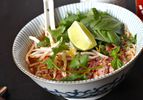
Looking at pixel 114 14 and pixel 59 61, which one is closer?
pixel 59 61

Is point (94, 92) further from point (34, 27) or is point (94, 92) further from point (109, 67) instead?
point (34, 27)

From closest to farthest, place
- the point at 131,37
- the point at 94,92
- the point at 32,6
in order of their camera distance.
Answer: the point at 94,92 → the point at 131,37 → the point at 32,6

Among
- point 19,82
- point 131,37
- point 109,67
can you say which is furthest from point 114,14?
point 19,82

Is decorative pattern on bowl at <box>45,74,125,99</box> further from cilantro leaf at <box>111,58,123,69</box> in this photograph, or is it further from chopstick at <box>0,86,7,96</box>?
chopstick at <box>0,86,7,96</box>

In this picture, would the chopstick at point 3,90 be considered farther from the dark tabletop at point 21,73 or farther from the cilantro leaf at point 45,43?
the cilantro leaf at point 45,43

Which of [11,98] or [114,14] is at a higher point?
[114,14]

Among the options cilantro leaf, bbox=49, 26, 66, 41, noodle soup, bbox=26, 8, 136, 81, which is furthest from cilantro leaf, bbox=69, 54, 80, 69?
cilantro leaf, bbox=49, 26, 66, 41
